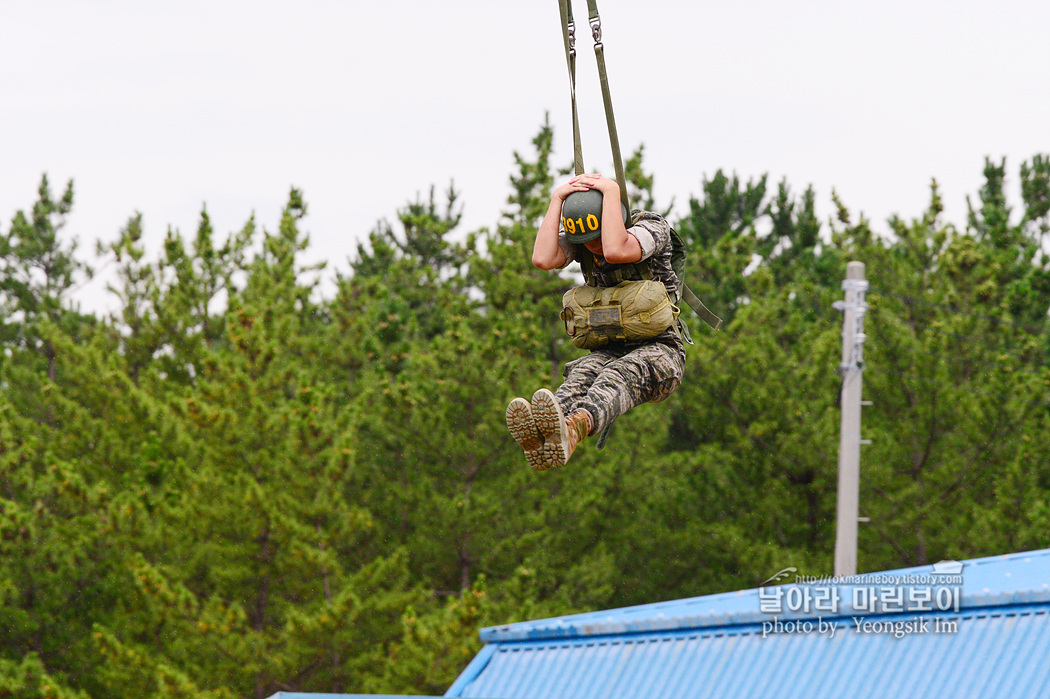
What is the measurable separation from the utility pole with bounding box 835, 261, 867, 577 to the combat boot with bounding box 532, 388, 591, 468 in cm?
671

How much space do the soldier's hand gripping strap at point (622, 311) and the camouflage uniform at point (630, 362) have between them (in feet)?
0.31

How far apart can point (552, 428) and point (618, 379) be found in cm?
75

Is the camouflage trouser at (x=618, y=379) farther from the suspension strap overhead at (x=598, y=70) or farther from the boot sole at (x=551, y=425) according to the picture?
the suspension strap overhead at (x=598, y=70)

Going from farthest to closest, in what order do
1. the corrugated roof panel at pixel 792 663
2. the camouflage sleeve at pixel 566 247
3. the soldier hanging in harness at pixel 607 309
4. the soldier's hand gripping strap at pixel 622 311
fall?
1. the corrugated roof panel at pixel 792 663
2. the soldier's hand gripping strap at pixel 622 311
3. the camouflage sleeve at pixel 566 247
4. the soldier hanging in harness at pixel 607 309

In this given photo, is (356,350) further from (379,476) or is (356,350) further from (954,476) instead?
(954,476)

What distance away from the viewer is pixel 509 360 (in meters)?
21.9

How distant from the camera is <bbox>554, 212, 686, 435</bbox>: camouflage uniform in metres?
6.55

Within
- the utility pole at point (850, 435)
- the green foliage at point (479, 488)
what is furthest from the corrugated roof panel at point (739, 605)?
the green foliage at point (479, 488)

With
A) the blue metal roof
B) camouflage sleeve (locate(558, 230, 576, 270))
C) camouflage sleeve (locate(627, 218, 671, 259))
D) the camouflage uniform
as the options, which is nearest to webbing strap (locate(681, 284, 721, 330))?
the camouflage uniform

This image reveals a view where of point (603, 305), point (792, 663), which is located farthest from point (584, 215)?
point (792, 663)

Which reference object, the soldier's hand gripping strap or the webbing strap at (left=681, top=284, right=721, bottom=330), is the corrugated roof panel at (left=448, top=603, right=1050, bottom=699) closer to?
the webbing strap at (left=681, top=284, right=721, bottom=330)

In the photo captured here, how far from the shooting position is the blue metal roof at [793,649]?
35.8 ft

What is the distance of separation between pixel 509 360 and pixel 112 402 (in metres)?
10.3

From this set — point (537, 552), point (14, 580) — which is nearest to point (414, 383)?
point (537, 552)
